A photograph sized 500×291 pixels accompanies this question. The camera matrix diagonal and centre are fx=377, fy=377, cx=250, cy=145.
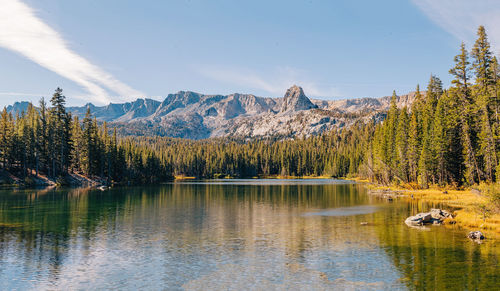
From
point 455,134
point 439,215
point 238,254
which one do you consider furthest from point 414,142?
point 238,254

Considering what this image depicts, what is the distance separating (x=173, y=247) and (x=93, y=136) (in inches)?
4642

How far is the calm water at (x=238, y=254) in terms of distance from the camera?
22484mm

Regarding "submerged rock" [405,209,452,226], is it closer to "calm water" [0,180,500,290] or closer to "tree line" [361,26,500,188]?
"calm water" [0,180,500,290]

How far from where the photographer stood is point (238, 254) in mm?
29688

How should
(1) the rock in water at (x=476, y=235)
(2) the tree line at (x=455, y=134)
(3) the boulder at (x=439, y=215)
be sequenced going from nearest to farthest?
(1) the rock in water at (x=476, y=235) < (3) the boulder at (x=439, y=215) < (2) the tree line at (x=455, y=134)

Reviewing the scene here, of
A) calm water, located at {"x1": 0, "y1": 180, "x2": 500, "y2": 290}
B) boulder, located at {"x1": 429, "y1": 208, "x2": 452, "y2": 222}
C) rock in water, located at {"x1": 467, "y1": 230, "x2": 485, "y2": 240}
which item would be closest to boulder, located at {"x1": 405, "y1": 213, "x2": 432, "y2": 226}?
boulder, located at {"x1": 429, "y1": 208, "x2": 452, "y2": 222}

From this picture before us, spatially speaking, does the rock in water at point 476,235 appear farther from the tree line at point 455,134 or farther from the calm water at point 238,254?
the tree line at point 455,134

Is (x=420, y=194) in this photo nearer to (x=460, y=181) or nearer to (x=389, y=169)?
(x=460, y=181)

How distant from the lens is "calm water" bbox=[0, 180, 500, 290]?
2248cm

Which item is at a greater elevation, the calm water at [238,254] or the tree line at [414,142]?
the tree line at [414,142]

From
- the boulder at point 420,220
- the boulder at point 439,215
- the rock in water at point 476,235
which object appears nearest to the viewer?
the rock in water at point 476,235

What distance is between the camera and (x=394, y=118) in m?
109

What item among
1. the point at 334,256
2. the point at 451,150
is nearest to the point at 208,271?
the point at 334,256

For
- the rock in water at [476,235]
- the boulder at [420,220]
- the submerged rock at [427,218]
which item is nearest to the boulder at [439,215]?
the submerged rock at [427,218]
